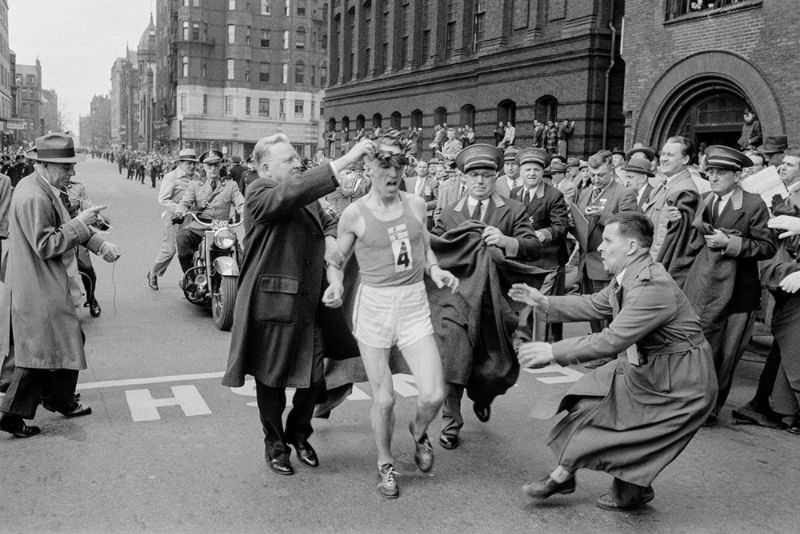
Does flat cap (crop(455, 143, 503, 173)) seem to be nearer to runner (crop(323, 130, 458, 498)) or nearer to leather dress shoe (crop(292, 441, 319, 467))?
runner (crop(323, 130, 458, 498))

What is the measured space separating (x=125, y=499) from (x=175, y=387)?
255 cm

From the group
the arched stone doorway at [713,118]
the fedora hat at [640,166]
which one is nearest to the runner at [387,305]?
the fedora hat at [640,166]

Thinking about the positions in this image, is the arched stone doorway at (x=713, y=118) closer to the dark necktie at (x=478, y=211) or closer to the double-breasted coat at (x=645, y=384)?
the dark necktie at (x=478, y=211)

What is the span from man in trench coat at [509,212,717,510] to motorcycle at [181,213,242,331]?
18.9 ft

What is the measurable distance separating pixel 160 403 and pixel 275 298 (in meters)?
2.27

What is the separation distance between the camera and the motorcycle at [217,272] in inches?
389

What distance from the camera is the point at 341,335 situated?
18.2ft

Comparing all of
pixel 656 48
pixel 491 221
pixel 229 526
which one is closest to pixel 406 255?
pixel 491 221

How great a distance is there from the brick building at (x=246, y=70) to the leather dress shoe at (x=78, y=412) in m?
86.5

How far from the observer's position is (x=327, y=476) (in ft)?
17.5

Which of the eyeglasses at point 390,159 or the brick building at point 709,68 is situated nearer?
the eyeglasses at point 390,159

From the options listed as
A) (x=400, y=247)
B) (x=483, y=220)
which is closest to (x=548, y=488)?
(x=400, y=247)

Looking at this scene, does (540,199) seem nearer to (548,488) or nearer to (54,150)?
(548,488)

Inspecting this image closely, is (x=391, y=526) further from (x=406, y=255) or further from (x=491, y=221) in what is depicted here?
(x=491, y=221)
